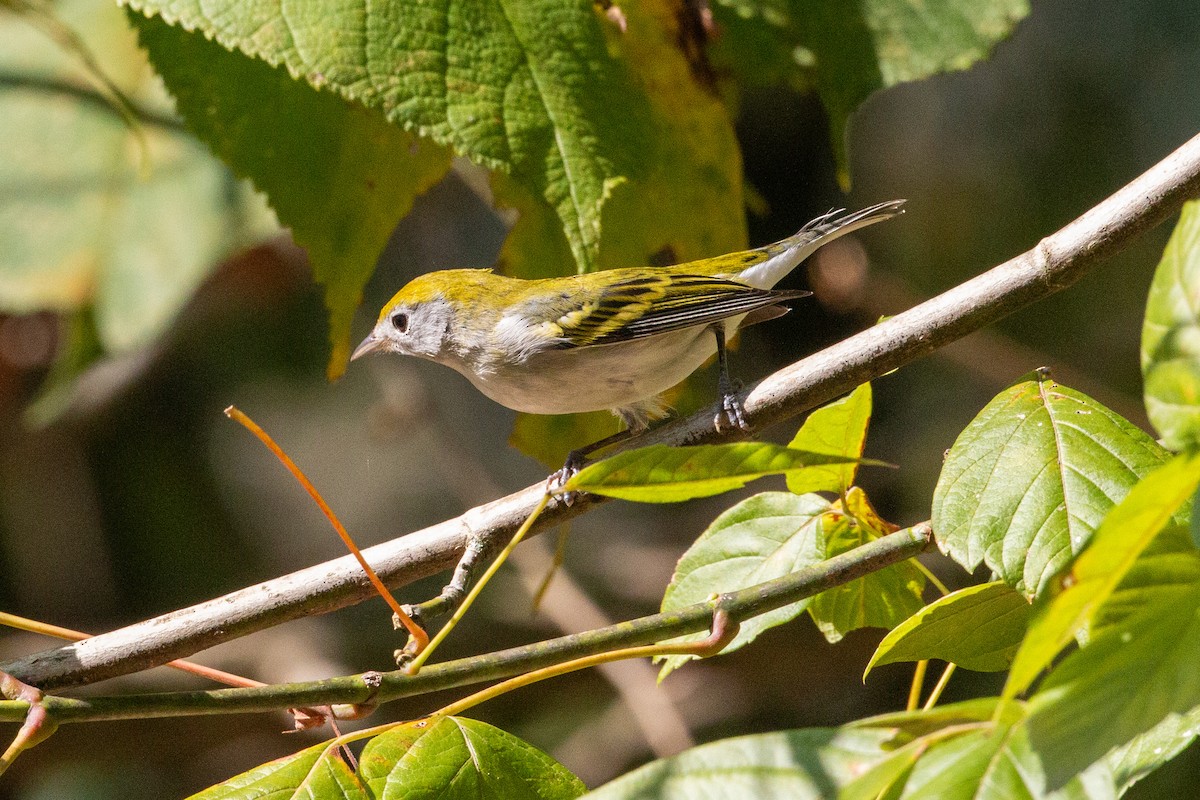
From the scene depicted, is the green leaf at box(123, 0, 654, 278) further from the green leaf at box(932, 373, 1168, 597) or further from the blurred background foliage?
the blurred background foliage

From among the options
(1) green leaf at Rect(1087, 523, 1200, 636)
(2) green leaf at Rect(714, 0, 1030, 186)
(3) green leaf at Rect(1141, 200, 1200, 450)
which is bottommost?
(1) green leaf at Rect(1087, 523, 1200, 636)

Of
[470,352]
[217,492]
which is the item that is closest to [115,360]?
[217,492]

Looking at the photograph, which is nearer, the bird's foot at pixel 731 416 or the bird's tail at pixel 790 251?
the bird's foot at pixel 731 416

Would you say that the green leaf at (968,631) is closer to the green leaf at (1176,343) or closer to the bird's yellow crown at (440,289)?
the green leaf at (1176,343)

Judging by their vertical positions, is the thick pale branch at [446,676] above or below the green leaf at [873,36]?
below

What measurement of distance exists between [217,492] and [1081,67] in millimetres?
4242

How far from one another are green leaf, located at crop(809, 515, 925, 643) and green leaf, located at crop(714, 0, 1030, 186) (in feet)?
3.15

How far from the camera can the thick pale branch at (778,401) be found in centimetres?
144

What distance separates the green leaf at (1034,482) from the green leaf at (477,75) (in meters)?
0.85

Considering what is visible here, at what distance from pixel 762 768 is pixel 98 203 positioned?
348 cm

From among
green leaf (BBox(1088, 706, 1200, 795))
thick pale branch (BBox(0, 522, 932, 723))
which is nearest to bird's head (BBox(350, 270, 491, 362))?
thick pale branch (BBox(0, 522, 932, 723))

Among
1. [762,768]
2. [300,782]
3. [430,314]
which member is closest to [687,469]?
[762,768]

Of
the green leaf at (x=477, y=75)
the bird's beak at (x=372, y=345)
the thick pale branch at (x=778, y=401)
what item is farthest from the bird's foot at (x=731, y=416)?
the bird's beak at (x=372, y=345)

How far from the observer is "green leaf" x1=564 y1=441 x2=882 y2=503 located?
1036 millimetres
